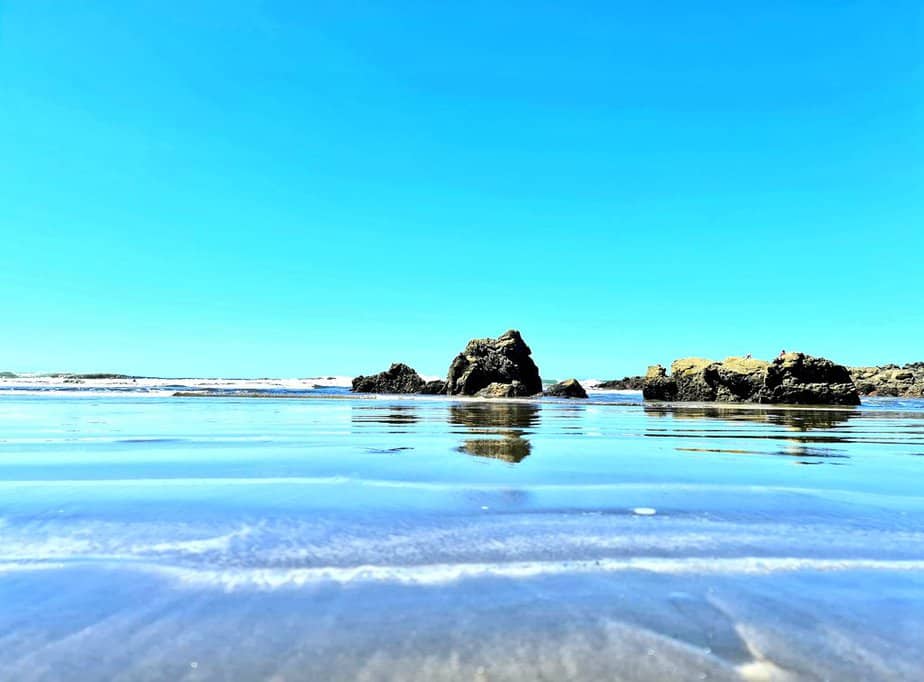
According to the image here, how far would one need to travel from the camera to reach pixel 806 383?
96.1 feet

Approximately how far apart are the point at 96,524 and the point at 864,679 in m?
4.36

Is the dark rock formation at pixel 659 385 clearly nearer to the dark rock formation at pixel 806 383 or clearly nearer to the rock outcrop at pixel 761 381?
the rock outcrop at pixel 761 381

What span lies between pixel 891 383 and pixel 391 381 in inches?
1893

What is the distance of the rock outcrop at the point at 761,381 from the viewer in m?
28.1

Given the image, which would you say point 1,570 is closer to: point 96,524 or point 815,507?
point 96,524

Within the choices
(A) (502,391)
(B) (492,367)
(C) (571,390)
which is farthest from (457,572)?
(B) (492,367)

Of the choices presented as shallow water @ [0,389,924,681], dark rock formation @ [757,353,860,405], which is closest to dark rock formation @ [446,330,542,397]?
dark rock formation @ [757,353,860,405]

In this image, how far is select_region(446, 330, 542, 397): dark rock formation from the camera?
154ft

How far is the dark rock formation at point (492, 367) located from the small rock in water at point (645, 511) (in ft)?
129

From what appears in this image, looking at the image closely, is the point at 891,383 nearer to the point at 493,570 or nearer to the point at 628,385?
the point at 628,385

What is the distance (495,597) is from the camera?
8.36ft

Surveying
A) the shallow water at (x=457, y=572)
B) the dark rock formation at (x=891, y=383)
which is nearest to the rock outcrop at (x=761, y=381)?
the dark rock formation at (x=891, y=383)

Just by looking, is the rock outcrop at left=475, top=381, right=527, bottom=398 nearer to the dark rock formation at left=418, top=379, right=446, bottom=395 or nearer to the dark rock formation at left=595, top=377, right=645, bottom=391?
the dark rock formation at left=418, top=379, right=446, bottom=395

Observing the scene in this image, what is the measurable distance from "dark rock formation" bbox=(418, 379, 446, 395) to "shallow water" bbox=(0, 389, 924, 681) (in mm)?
45509
